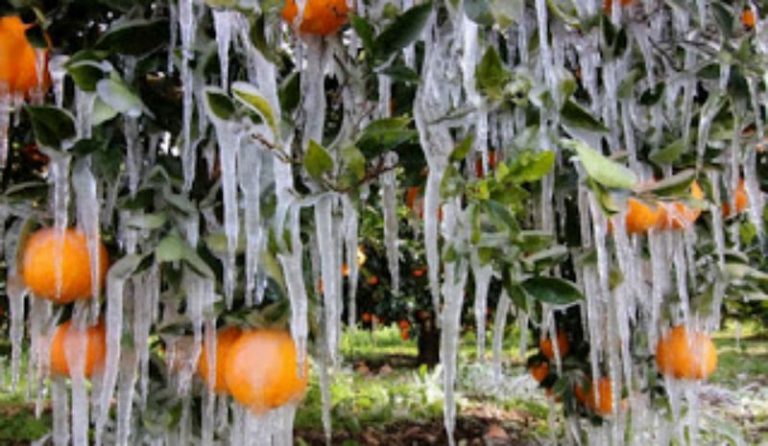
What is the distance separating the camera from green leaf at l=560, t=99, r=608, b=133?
0.87 m

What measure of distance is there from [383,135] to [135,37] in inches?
11.3

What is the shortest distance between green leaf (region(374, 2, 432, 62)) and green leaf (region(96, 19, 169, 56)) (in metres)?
0.25

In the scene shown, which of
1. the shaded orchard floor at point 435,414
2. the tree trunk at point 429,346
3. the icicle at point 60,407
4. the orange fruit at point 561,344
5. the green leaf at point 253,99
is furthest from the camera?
the tree trunk at point 429,346

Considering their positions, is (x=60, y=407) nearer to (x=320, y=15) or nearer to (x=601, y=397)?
(x=320, y=15)

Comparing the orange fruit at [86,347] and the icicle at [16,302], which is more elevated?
the icicle at [16,302]

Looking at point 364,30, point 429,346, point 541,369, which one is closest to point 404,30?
point 364,30

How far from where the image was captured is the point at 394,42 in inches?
32.4

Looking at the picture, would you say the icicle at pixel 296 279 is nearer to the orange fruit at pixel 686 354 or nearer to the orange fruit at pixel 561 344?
the orange fruit at pixel 686 354

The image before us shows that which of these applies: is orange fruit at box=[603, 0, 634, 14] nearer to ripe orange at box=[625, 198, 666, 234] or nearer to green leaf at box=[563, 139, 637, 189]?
ripe orange at box=[625, 198, 666, 234]

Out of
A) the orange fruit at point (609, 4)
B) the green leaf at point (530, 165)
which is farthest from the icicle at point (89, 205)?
the orange fruit at point (609, 4)

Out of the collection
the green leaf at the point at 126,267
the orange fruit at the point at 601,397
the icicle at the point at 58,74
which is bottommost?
the orange fruit at the point at 601,397

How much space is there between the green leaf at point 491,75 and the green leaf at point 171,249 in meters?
0.36

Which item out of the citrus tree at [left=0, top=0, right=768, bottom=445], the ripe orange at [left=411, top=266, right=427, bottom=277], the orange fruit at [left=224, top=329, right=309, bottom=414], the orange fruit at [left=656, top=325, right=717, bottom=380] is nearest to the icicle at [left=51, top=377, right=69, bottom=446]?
the citrus tree at [left=0, top=0, right=768, bottom=445]

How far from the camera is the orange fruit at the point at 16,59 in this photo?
33.9 inches
